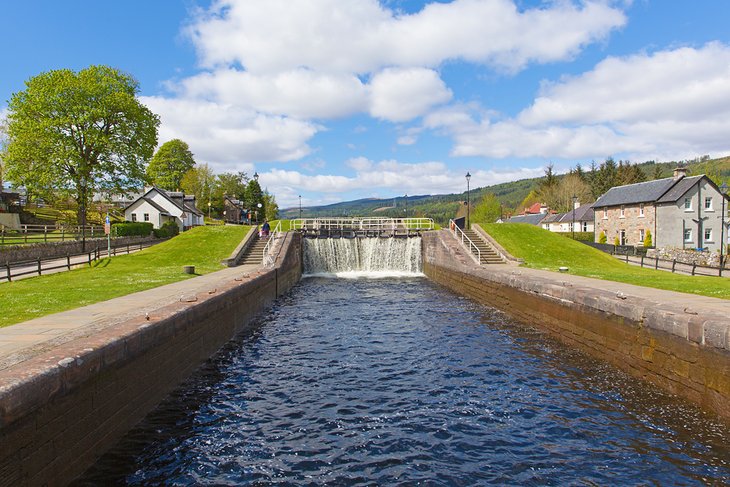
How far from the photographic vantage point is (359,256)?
39938 millimetres

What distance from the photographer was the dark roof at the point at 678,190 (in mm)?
50094

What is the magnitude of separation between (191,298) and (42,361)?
22.7 feet

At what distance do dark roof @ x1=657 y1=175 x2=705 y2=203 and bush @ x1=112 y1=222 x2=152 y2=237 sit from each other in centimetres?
5725

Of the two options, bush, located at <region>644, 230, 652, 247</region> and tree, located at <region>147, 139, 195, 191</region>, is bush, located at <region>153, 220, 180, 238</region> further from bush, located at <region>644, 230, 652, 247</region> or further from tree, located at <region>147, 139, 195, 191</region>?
bush, located at <region>644, 230, 652, 247</region>

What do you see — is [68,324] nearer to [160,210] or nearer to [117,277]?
[117,277]

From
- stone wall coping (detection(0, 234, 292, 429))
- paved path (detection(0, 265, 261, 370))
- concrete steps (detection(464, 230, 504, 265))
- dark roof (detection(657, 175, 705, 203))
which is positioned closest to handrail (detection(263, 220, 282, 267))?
paved path (detection(0, 265, 261, 370))

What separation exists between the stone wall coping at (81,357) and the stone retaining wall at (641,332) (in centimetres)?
1174

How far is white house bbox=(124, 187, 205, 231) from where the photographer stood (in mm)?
65375

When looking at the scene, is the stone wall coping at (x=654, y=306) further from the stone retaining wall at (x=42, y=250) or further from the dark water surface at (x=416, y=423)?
the stone retaining wall at (x=42, y=250)

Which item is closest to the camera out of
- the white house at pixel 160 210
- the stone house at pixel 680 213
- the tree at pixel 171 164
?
Answer: the stone house at pixel 680 213

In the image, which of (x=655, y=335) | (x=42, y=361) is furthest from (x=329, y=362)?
(x=655, y=335)

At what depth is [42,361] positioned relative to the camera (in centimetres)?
688

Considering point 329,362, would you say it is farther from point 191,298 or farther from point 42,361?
point 42,361

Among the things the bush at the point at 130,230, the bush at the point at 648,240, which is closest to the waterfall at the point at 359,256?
the bush at the point at 130,230
